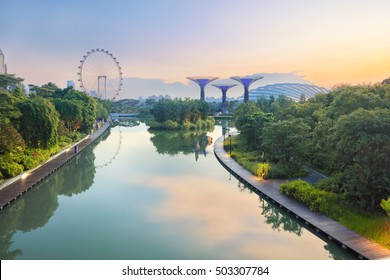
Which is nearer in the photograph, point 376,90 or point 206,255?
point 206,255

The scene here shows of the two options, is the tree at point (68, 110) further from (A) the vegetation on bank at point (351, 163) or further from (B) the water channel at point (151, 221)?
(A) the vegetation on bank at point (351, 163)

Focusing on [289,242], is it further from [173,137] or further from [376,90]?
[173,137]

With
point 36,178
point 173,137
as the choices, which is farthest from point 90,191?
point 173,137

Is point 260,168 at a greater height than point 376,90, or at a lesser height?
lesser

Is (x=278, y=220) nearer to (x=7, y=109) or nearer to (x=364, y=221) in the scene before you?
(x=364, y=221)

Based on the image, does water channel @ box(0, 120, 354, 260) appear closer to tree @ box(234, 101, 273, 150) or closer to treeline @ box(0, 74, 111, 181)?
treeline @ box(0, 74, 111, 181)
